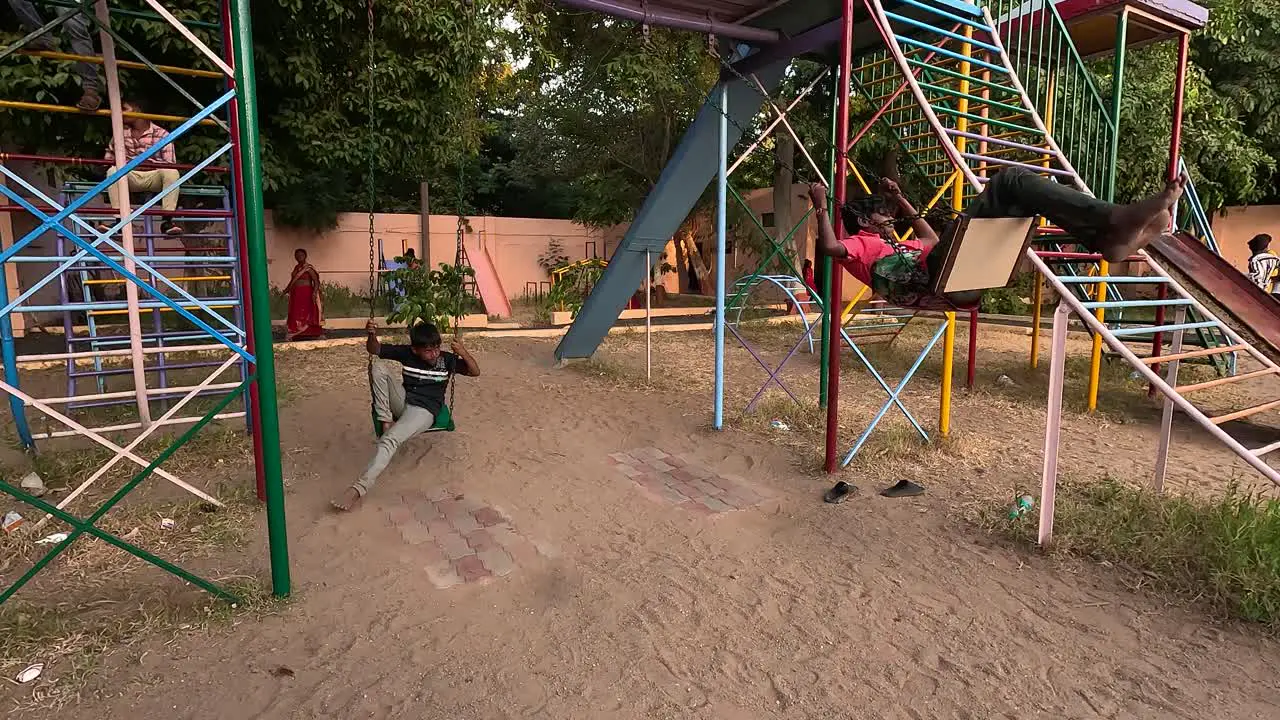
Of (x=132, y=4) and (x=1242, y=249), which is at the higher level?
(x=132, y=4)

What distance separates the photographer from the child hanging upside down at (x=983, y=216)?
282 centimetres

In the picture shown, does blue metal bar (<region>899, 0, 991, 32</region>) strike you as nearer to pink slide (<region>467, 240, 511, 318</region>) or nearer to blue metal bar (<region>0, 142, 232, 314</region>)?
blue metal bar (<region>0, 142, 232, 314</region>)

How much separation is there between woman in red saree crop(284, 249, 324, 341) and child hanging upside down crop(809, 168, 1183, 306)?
8311 millimetres

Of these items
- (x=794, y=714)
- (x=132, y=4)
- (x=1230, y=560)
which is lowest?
(x=794, y=714)

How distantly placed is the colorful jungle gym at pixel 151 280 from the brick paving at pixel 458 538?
0.70 meters

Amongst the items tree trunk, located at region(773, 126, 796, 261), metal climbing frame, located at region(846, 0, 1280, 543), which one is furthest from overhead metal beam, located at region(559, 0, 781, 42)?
tree trunk, located at region(773, 126, 796, 261)

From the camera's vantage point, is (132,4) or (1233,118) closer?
(132,4)

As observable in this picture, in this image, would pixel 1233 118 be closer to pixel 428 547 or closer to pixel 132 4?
pixel 428 547

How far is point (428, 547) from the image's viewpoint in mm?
3545

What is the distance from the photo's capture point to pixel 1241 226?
1531 centimetres

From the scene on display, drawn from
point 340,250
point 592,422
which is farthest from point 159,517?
point 340,250

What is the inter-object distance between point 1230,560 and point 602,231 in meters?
17.7

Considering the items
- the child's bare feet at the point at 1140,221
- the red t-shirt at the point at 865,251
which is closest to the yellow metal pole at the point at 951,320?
the red t-shirt at the point at 865,251

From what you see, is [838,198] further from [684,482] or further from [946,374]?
[684,482]
